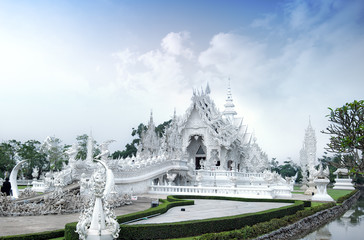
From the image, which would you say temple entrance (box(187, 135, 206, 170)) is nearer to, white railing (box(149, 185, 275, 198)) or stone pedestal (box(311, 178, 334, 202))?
white railing (box(149, 185, 275, 198))

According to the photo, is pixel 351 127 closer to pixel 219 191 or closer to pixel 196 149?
pixel 219 191

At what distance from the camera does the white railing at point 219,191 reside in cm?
1908

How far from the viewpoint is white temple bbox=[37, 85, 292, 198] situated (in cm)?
1966

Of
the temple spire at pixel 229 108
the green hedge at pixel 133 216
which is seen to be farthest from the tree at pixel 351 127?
the temple spire at pixel 229 108

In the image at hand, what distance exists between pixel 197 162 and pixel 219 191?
51.1 ft

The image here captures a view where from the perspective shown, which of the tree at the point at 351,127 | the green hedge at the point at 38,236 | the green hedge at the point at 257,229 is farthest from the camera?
the tree at the point at 351,127

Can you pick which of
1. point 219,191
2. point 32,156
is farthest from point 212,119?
point 32,156

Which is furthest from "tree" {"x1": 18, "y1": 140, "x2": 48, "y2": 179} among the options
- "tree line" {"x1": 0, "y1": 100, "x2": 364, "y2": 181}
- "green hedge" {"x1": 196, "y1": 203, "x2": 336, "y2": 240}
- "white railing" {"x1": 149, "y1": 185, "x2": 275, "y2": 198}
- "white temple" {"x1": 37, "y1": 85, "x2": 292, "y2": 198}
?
"green hedge" {"x1": 196, "y1": 203, "x2": 336, "y2": 240}

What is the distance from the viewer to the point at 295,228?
1179 cm

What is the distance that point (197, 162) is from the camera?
36219 mm

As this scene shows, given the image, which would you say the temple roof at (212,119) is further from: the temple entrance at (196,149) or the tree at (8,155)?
the tree at (8,155)

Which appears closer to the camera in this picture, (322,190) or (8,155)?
(322,190)

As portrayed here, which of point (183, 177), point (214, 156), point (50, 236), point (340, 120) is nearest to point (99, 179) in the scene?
point (50, 236)

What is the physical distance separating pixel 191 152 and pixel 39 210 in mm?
25162
